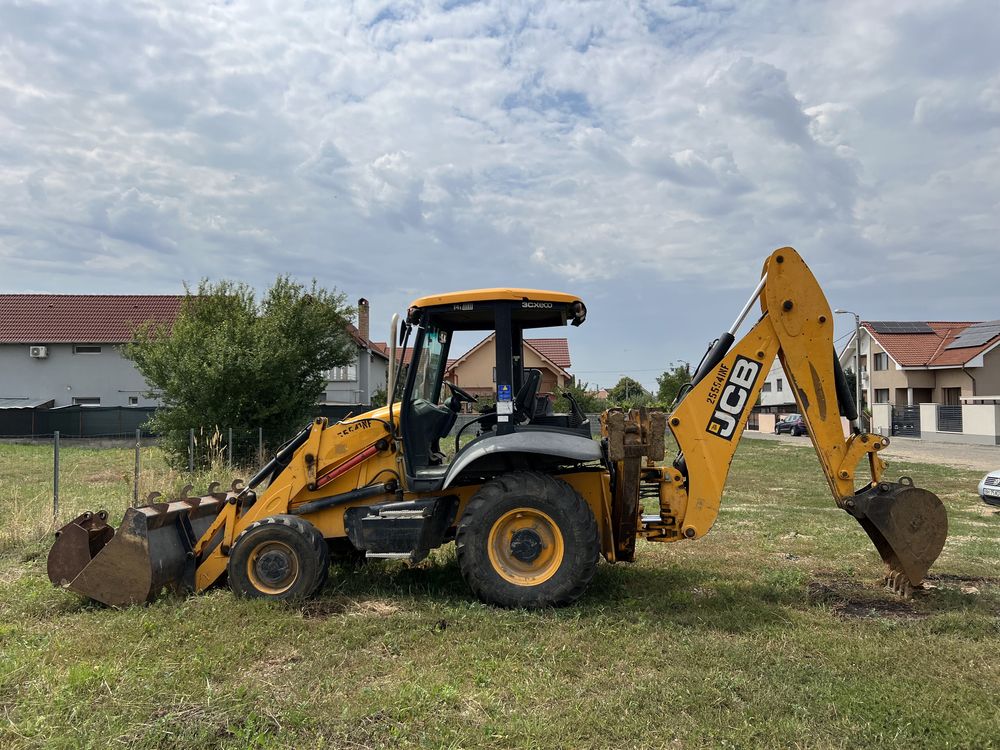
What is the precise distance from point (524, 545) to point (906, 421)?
42.6 metres

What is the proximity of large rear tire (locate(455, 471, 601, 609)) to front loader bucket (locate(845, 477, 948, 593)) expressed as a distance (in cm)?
218

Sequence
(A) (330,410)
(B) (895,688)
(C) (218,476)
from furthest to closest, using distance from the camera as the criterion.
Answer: (A) (330,410) < (C) (218,476) < (B) (895,688)

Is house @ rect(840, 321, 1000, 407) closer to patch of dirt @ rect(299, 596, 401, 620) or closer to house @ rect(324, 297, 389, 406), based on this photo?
house @ rect(324, 297, 389, 406)

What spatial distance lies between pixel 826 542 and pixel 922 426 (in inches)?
1444

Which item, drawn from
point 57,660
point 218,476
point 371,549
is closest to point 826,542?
point 371,549

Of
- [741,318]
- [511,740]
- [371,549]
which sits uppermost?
[741,318]

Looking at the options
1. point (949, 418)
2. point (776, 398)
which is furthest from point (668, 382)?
point (776, 398)

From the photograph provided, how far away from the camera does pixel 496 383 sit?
21.0 feet

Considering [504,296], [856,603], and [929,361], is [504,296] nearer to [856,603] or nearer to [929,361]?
[856,603]

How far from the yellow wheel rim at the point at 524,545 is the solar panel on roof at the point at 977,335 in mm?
45274

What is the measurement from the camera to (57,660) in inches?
192

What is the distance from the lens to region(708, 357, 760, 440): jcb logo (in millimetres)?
6254

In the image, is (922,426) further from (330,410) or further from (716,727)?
(716,727)

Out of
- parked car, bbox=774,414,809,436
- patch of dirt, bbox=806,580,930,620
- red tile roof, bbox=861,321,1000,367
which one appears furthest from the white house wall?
red tile roof, bbox=861,321,1000,367
